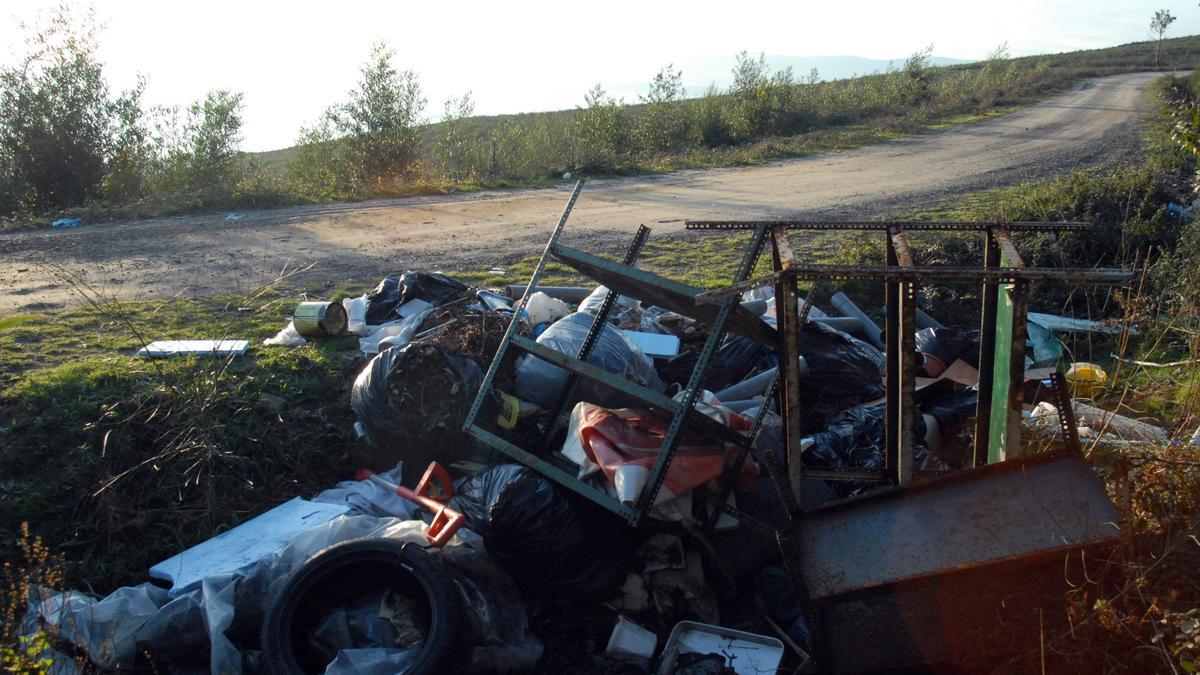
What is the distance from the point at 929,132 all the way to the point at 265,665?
1811 centimetres

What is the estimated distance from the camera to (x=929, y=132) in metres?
18.1

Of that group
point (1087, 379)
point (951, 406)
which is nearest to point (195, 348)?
point (951, 406)

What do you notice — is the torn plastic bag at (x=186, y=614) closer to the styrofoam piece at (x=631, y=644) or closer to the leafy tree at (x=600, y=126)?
the styrofoam piece at (x=631, y=644)

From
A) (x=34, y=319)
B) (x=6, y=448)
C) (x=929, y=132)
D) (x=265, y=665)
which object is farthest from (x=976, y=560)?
(x=929, y=132)

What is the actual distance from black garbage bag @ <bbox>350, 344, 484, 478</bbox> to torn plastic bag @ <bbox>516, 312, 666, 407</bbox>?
316 mm

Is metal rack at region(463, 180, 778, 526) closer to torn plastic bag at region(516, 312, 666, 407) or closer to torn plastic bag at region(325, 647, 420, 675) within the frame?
torn plastic bag at region(516, 312, 666, 407)

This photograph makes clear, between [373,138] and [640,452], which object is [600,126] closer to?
[373,138]

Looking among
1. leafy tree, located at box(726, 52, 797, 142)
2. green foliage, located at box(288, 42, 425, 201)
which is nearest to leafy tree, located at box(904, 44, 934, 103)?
leafy tree, located at box(726, 52, 797, 142)

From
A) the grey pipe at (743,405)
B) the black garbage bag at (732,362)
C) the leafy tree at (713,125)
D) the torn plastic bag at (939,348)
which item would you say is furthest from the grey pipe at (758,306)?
the leafy tree at (713,125)

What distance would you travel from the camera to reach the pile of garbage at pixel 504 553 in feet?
10.3

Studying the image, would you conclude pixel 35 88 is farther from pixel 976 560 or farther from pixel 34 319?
pixel 976 560

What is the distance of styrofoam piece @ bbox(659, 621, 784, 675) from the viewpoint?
3160 mm

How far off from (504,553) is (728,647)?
96cm

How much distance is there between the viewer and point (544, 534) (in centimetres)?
339
